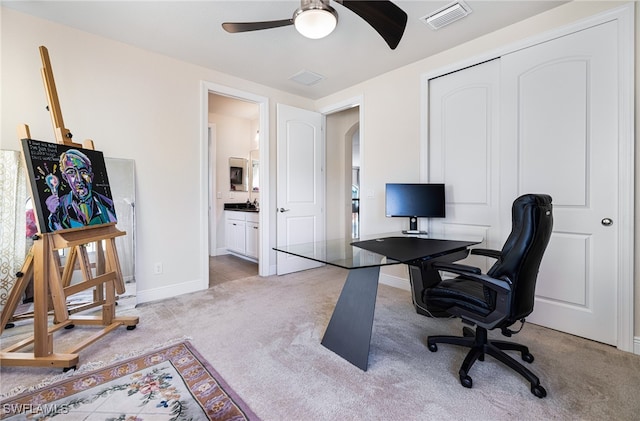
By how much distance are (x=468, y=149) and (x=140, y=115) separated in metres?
3.31

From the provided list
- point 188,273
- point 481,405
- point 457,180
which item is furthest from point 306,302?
point 457,180

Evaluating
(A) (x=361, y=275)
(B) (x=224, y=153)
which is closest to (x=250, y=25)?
(A) (x=361, y=275)

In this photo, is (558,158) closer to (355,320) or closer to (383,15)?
(383,15)

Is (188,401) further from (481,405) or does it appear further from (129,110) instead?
(129,110)

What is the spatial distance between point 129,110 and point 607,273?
14.1ft

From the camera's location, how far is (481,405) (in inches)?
57.0

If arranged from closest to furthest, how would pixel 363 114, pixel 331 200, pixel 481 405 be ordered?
pixel 481 405, pixel 363 114, pixel 331 200

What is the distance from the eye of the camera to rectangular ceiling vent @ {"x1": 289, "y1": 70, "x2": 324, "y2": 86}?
3.42 meters

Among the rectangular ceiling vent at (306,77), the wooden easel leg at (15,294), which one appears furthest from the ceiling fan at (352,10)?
the wooden easel leg at (15,294)

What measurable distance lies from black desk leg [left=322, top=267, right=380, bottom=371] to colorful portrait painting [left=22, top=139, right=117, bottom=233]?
1.94 meters

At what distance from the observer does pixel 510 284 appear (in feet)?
4.84

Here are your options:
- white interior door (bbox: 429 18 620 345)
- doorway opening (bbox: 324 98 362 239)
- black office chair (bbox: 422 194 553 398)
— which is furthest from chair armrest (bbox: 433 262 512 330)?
doorway opening (bbox: 324 98 362 239)

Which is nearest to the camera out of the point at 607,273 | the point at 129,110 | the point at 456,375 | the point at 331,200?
the point at 456,375

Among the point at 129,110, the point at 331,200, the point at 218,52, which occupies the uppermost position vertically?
the point at 218,52
